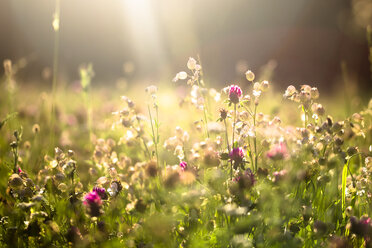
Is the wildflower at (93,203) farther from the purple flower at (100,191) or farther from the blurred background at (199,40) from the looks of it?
the blurred background at (199,40)

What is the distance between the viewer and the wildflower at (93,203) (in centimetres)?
112

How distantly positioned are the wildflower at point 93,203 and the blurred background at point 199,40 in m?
4.92

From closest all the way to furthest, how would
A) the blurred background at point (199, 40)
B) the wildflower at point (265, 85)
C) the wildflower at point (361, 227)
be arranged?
the wildflower at point (361, 227) → the wildflower at point (265, 85) → the blurred background at point (199, 40)

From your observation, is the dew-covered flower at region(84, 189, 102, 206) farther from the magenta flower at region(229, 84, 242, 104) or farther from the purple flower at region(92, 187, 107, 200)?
the magenta flower at region(229, 84, 242, 104)

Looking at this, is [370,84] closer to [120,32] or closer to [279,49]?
[279,49]

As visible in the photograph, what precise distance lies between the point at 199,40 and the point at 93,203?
851 centimetres

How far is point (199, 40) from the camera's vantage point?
30.3ft

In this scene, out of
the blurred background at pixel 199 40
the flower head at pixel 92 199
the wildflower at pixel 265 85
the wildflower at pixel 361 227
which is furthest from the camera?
the blurred background at pixel 199 40

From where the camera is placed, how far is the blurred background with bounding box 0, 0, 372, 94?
8703mm

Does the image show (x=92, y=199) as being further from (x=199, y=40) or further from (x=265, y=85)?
(x=199, y=40)

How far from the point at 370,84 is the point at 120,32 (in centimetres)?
909

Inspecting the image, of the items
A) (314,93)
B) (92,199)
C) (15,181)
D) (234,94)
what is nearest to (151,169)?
(92,199)

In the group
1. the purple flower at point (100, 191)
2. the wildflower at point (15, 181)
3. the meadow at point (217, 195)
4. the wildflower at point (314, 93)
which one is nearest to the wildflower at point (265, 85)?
the meadow at point (217, 195)

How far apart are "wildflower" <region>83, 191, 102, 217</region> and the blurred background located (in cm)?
492
